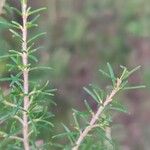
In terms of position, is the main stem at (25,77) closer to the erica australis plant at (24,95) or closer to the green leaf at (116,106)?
the erica australis plant at (24,95)

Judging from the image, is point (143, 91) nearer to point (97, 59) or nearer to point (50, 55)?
point (97, 59)

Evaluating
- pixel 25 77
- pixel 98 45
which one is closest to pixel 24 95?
pixel 25 77

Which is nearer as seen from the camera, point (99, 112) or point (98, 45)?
point (99, 112)

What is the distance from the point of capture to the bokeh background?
131 inches

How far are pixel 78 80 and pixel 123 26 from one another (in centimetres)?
48

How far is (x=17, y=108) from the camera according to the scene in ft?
2.29

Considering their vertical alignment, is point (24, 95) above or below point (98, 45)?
above

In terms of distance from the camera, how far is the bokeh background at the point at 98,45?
332 centimetres

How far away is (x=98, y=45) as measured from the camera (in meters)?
3.61

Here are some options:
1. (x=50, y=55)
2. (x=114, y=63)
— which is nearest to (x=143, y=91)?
(x=114, y=63)

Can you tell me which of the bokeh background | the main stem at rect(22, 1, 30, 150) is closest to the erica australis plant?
the main stem at rect(22, 1, 30, 150)

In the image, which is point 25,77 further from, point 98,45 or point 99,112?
point 98,45

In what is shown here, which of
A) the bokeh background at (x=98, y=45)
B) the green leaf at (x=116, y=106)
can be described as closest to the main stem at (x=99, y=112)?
the green leaf at (x=116, y=106)

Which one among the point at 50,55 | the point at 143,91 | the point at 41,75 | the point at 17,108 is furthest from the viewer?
the point at 143,91
